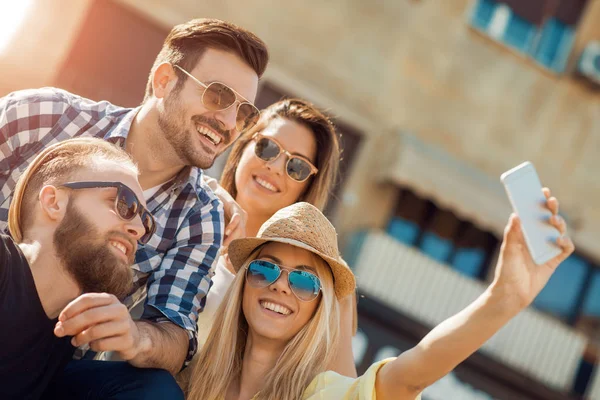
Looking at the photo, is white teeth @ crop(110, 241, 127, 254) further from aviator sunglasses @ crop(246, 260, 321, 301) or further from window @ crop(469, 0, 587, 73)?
window @ crop(469, 0, 587, 73)

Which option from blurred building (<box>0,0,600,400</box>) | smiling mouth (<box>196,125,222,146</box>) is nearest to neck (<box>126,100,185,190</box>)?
smiling mouth (<box>196,125,222,146</box>)

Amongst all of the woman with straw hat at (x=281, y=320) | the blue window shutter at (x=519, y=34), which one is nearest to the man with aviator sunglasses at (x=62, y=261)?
the woman with straw hat at (x=281, y=320)

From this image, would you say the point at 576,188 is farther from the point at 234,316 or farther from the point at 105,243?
the point at 105,243

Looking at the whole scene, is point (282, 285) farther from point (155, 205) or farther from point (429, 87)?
point (429, 87)

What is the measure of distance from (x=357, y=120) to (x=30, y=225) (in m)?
8.90

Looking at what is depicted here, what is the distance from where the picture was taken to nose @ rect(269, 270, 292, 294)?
312 centimetres

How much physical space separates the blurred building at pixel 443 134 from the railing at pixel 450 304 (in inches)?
0.8

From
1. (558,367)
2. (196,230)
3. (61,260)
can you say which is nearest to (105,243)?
(61,260)

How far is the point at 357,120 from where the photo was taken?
1115 centimetres

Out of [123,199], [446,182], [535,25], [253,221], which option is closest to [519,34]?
[535,25]

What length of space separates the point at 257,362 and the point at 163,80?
48.6 inches

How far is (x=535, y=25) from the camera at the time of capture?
12414mm

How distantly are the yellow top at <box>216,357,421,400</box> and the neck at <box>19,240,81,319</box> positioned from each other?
963mm

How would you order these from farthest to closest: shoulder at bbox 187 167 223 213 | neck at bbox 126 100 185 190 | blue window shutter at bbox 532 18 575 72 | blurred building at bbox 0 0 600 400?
1. blue window shutter at bbox 532 18 575 72
2. blurred building at bbox 0 0 600 400
3. shoulder at bbox 187 167 223 213
4. neck at bbox 126 100 185 190
